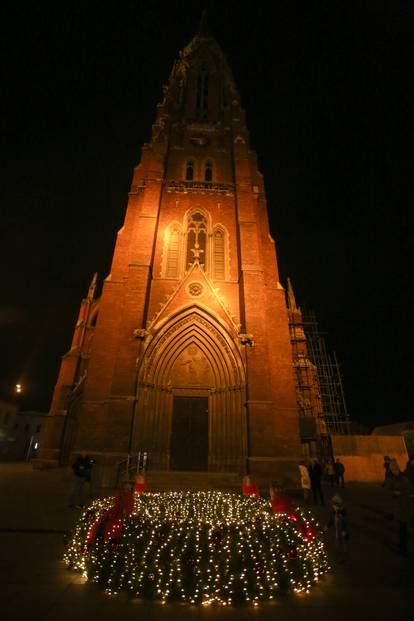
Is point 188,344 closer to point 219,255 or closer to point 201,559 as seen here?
point 219,255

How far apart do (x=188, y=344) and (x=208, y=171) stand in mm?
13205

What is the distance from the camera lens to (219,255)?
17469 millimetres

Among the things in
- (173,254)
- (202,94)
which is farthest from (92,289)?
(202,94)

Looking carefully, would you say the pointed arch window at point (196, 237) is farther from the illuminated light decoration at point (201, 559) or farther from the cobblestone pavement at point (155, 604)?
the illuminated light decoration at point (201, 559)

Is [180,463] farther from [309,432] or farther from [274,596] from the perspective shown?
[274,596]

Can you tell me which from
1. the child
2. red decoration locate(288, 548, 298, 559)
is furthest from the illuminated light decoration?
the child

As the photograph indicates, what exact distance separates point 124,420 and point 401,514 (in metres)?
9.39

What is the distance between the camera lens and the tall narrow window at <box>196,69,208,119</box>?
83.7ft

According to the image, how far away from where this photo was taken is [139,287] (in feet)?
48.0

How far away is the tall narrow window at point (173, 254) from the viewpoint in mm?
16484

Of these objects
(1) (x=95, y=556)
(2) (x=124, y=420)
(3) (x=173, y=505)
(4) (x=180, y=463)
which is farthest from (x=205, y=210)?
(1) (x=95, y=556)

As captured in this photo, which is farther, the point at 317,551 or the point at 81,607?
the point at 317,551

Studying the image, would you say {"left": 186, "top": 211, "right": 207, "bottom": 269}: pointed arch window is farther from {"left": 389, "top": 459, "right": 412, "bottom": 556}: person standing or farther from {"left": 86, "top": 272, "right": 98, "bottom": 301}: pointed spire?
{"left": 389, "top": 459, "right": 412, "bottom": 556}: person standing

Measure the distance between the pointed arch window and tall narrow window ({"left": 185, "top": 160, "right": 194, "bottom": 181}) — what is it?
12.5 feet
